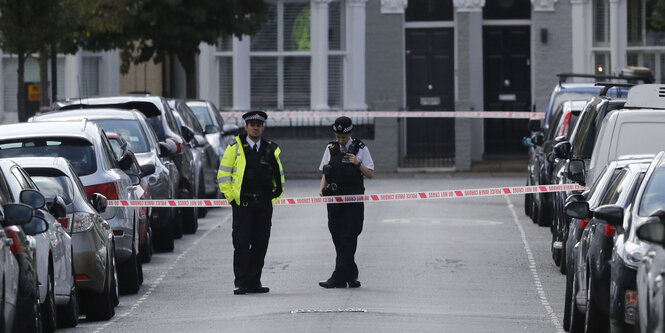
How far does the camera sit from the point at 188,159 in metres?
22.1

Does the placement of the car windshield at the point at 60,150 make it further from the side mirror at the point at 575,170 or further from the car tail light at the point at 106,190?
the side mirror at the point at 575,170

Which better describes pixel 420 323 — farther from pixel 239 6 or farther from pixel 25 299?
pixel 239 6

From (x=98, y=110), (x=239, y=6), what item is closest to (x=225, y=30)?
(x=239, y=6)

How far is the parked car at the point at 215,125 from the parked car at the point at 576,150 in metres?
8.71

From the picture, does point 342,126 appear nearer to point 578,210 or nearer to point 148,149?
point 148,149

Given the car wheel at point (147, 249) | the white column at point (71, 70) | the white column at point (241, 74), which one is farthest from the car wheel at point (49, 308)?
the white column at point (71, 70)

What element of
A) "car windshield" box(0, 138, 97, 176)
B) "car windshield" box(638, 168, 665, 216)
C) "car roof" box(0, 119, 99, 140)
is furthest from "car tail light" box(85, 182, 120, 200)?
"car windshield" box(638, 168, 665, 216)

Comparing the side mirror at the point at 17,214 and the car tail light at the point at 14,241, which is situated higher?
the side mirror at the point at 17,214

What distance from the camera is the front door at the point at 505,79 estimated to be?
3388 cm

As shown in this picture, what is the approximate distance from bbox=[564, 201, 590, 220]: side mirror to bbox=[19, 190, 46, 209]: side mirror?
11.9ft

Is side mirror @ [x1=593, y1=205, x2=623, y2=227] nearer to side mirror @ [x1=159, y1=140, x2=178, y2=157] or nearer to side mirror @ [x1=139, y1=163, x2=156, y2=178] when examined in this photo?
side mirror @ [x1=139, y1=163, x2=156, y2=178]

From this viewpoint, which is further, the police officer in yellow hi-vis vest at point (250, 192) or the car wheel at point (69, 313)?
the police officer in yellow hi-vis vest at point (250, 192)

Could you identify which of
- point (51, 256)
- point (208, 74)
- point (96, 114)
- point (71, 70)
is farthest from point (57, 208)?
point (71, 70)

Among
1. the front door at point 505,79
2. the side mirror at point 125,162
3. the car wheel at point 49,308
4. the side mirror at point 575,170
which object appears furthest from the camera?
the front door at point 505,79
